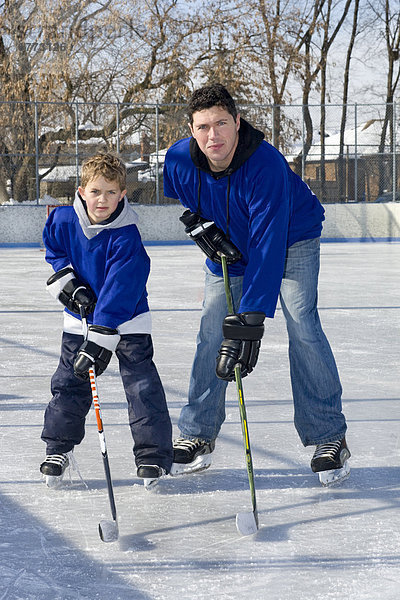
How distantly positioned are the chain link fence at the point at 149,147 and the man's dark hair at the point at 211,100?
1654 cm

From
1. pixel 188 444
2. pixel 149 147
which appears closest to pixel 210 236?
pixel 188 444

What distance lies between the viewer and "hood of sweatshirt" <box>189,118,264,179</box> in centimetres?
281

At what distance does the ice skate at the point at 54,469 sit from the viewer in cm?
297

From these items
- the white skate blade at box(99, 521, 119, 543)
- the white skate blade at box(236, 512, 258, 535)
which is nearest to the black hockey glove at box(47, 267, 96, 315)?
the white skate blade at box(99, 521, 119, 543)

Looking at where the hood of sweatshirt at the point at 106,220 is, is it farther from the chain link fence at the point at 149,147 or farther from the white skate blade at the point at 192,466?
the chain link fence at the point at 149,147

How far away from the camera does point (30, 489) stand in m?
2.94

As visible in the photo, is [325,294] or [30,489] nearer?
[30,489]

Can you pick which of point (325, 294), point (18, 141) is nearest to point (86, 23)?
point (18, 141)

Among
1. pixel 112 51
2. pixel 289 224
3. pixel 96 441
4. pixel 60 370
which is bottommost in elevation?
pixel 96 441

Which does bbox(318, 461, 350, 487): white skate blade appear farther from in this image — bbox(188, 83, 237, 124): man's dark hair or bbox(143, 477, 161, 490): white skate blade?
bbox(188, 83, 237, 124): man's dark hair

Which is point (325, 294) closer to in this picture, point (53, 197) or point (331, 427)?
point (331, 427)

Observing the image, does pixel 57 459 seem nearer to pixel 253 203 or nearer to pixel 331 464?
pixel 331 464

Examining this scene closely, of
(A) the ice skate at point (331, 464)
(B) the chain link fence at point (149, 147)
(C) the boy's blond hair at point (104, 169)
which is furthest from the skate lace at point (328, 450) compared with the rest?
(B) the chain link fence at point (149, 147)

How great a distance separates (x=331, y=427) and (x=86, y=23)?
2205 cm
